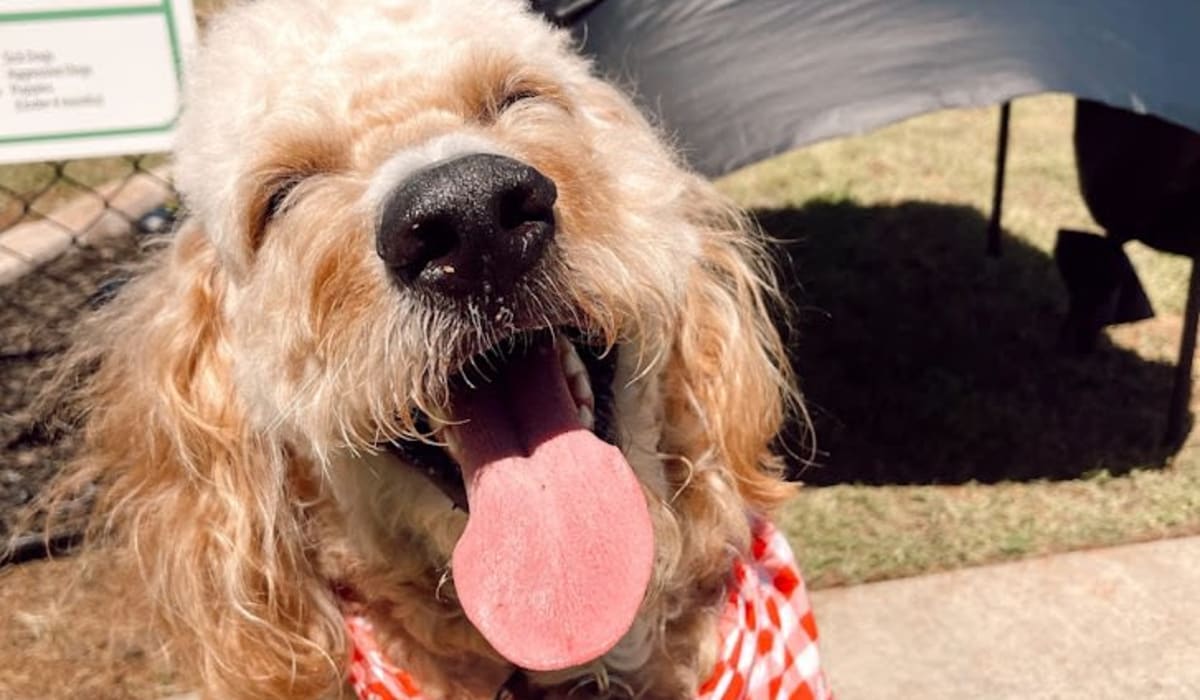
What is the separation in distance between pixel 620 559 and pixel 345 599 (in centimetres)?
60

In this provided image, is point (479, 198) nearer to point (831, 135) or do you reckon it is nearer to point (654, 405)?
point (654, 405)

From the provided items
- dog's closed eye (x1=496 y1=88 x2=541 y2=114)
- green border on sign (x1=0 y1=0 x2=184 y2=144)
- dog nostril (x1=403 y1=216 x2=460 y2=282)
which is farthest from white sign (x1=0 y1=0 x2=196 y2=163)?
dog nostril (x1=403 y1=216 x2=460 y2=282)

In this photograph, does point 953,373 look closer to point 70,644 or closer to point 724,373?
point 724,373

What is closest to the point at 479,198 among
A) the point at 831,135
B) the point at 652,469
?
the point at 652,469

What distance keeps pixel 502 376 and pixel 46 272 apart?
3518 millimetres

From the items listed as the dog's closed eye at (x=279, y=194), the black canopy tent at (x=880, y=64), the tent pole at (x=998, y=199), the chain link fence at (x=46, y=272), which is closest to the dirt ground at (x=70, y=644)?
the chain link fence at (x=46, y=272)

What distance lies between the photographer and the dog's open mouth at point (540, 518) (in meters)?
1.75

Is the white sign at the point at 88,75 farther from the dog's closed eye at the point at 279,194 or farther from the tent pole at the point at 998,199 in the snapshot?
the tent pole at the point at 998,199

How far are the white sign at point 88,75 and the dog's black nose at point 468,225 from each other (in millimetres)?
1813

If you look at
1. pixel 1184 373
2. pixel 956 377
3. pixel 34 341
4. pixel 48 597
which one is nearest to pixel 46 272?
pixel 34 341

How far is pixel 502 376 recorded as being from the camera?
186cm

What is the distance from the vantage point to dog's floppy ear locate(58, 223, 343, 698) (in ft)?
6.53

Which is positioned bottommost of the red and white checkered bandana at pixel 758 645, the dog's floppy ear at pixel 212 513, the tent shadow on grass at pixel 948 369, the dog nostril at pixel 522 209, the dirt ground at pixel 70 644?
the dirt ground at pixel 70 644

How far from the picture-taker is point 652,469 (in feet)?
6.62
